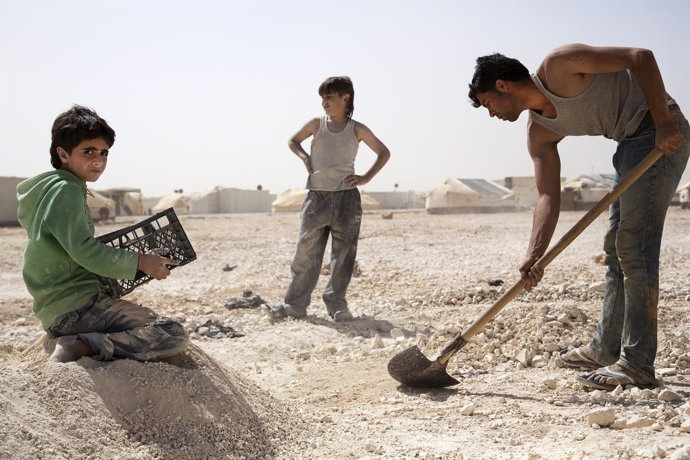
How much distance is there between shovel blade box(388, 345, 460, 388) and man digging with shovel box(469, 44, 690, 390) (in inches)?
25.0

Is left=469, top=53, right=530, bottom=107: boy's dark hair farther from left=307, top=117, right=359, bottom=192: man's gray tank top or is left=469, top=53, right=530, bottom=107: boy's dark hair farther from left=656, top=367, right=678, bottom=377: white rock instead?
left=307, top=117, right=359, bottom=192: man's gray tank top

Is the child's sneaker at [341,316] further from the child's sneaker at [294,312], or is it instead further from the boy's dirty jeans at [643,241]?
the boy's dirty jeans at [643,241]

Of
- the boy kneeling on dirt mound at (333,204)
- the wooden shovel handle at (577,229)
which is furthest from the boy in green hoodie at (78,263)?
the boy kneeling on dirt mound at (333,204)

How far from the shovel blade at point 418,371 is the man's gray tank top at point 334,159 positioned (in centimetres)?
217

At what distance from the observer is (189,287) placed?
740 centimetres

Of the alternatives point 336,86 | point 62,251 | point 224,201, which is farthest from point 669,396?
point 224,201

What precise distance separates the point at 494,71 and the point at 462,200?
2327 cm

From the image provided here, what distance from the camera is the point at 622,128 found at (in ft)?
10.2

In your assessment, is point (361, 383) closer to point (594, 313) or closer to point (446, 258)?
point (594, 313)

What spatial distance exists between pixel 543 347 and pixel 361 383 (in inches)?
44.1

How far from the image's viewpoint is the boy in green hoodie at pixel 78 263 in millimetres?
2494

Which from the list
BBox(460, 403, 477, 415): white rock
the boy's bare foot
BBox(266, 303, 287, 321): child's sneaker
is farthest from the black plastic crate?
BBox(266, 303, 287, 321): child's sneaker

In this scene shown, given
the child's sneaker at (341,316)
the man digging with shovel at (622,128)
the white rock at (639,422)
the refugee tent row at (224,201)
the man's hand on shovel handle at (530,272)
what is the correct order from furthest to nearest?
1. the refugee tent row at (224,201)
2. the child's sneaker at (341,316)
3. the man's hand on shovel handle at (530,272)
4. the man digging with shovel at (622,128)
5. the white rock at (639,422)

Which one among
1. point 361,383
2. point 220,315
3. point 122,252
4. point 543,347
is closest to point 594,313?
point 543,347
